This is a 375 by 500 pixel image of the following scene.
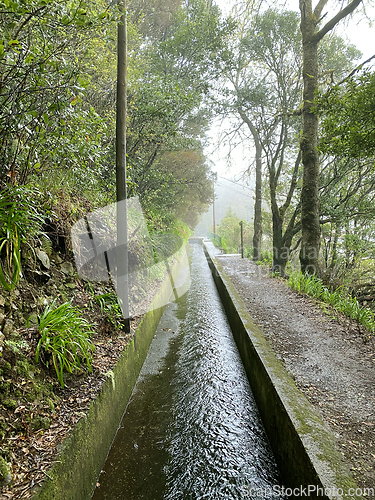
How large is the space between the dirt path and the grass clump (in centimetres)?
21

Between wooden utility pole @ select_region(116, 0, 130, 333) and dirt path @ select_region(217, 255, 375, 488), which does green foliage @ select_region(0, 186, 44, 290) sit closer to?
wooden utility pole @ select_region(116, 0, 130, 333)

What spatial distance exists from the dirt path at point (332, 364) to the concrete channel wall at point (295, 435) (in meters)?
0.11

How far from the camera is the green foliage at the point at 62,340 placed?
7.60 feet

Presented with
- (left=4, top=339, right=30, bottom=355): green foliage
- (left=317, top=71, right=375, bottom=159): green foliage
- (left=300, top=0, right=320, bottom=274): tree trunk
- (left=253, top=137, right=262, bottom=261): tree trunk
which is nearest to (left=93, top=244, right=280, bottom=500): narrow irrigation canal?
(left=4, top=339, right=30, bottom=355): green foliage

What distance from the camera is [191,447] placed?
254cm

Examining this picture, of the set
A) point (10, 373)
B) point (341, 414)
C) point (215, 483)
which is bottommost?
point (215, 483)

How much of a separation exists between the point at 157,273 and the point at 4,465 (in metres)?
5.40

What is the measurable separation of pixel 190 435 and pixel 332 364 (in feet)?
5.69

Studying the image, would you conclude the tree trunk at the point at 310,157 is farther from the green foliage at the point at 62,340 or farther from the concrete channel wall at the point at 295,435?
the green foliage at the point at 62,340

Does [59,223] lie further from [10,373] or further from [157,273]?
[157,273]

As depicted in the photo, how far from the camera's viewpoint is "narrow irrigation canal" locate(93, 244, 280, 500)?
2.16 meters

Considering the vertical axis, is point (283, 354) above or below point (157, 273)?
below

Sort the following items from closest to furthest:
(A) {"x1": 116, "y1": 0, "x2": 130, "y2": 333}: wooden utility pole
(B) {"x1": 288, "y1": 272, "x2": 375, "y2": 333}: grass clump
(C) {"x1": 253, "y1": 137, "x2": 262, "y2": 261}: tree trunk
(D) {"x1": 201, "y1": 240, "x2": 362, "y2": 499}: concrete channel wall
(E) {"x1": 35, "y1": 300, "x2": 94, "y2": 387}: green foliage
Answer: (D) {"x1": 201, "y1": 240, "x2": 362, "y2": 499}: concrete channel wall, (E) {"x1": 35, "y1": 300, "x2": 94, "y2": 387}: green foliage, (A) {"x1": 116, "y1": 0, "x2": 130, "y2": 333}: wooden utility pole, (B) {"x1": 288, "y1": 272, "x2": 375, "y2": 333}: grass clump, (C) {"x1": 253, "y1": 137, "x2": 262, "y2": 261}: tree trunk

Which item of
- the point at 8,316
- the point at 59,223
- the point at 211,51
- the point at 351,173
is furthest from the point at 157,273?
the point at 211,51
